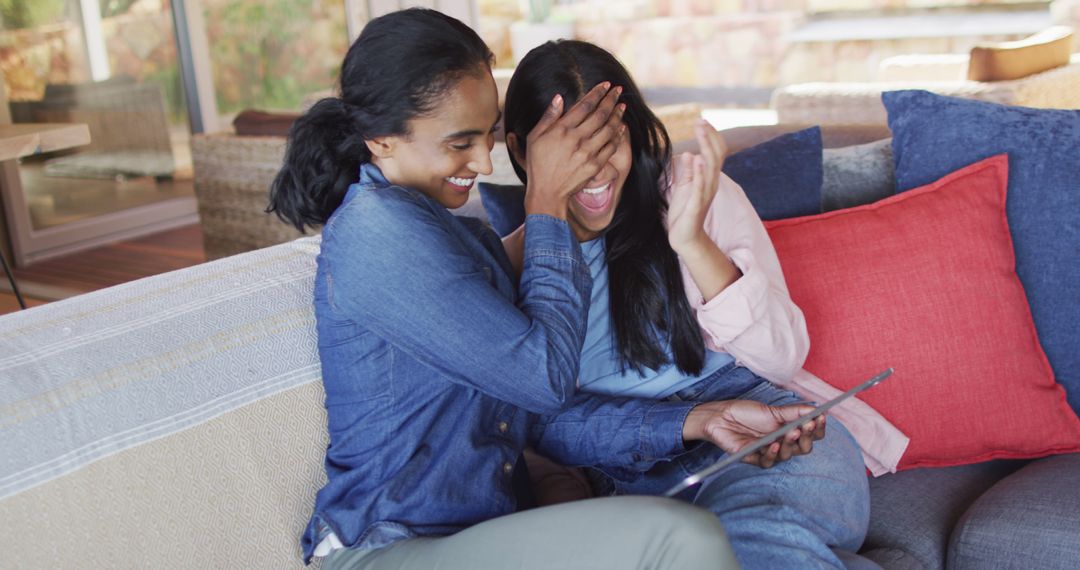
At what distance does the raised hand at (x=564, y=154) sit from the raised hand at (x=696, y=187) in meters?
0.11

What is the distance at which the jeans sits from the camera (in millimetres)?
1282

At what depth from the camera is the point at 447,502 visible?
126cm

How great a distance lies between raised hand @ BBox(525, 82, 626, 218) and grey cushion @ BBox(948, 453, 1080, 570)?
73 centimetres

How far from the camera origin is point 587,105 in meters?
1.39

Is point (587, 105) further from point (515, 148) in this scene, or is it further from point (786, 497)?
point (786, 497)

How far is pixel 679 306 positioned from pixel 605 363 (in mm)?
133

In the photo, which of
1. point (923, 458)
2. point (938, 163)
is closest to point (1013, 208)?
point (938, 163)

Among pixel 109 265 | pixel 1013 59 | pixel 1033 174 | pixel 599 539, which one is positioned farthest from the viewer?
pixel 109 265

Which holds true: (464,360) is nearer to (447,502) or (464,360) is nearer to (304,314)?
(447,502)

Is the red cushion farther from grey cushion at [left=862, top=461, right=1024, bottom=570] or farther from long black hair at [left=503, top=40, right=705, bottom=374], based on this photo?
long black hair at [left=503, top=40, right=705, bottom=374]

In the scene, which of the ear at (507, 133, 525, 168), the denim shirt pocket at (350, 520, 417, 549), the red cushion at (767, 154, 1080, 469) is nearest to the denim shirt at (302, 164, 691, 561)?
the denim shirt pocket at (350, 520, 417, 549)

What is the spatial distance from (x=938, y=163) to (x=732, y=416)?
28.8 inches

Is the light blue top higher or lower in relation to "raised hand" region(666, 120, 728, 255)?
lower

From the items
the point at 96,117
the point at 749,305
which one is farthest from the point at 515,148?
the point at 96,117
